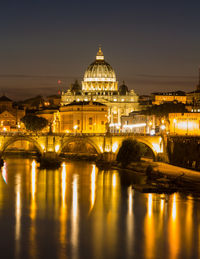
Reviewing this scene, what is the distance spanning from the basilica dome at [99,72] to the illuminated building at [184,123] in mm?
50381

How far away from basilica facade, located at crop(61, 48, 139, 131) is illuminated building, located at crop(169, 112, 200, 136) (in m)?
40.8

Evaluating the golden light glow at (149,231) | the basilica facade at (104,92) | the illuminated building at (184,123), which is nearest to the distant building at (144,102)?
the basilica facade at (104,92)

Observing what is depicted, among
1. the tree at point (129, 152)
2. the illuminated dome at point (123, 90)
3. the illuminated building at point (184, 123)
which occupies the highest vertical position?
the illuminated dome at point (123, 90)

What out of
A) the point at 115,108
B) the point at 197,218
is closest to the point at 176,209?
the point at 197,218

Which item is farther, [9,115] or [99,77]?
[99,77]

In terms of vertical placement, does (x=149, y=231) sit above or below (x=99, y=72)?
below

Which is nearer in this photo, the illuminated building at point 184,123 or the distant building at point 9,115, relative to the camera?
the illuminated building at point 184,123

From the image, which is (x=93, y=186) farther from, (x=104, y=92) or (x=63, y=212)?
(x=104, y=92)

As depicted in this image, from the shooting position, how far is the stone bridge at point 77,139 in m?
49.9

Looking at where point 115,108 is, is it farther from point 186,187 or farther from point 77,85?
point 186,187

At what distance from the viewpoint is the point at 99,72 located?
4350 inches

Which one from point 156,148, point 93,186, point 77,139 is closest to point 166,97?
point 156,148

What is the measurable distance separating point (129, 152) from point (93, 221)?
20652 millimetres

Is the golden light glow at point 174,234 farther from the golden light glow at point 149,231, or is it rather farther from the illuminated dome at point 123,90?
the illuminated dome at point 123,90
